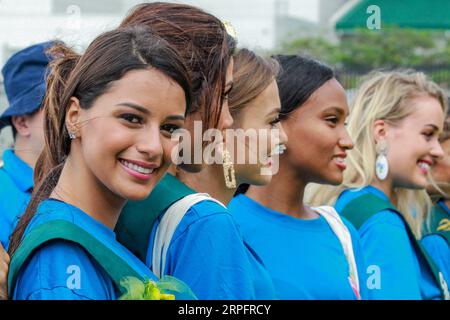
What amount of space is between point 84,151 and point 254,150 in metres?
0.77

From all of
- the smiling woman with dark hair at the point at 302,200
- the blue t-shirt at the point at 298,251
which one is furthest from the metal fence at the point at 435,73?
the blue t-shirt at the point at 298,251

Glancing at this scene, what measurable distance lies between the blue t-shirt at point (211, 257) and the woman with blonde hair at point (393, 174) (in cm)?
146

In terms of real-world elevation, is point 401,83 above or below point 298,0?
below

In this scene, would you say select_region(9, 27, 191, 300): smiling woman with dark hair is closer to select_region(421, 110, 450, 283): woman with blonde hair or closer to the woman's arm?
the woman's arm

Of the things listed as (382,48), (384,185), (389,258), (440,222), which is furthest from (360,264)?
(382,48)

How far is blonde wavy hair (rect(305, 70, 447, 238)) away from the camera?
422 cm

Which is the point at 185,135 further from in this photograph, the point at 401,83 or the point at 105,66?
the point at 401,83

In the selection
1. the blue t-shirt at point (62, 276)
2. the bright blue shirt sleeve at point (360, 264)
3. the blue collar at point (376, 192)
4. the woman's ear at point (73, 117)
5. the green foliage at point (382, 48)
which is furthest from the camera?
the green foliage at point (382, 48)

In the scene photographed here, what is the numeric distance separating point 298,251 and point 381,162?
1.14 meters

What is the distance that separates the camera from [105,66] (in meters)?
2.33

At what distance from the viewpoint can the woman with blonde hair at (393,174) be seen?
Result: 12.6 ft

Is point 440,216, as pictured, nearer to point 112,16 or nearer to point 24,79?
point 24,79

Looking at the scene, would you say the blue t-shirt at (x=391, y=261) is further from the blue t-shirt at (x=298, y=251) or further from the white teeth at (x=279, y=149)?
the white teeth at (x=279, y=149)

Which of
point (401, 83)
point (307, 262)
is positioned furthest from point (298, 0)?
point (307, 262)
